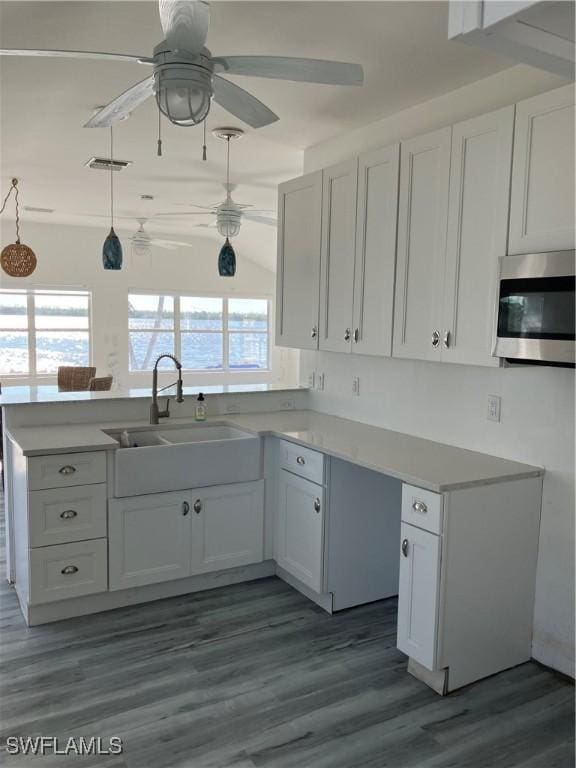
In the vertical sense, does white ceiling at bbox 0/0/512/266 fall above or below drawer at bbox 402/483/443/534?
above

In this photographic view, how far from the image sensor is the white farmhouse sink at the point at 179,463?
122 inches

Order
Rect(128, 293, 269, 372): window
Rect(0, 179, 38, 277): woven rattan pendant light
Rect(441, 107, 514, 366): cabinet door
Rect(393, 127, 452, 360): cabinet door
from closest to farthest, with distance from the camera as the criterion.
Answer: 1. Rect(441, 107, 514, 366): cabinet door
2. Rect(393, 127, 452, 360): cabinet door
3. Rect(0, 179, 38, 277): woven rattan pendant light
4. Rect(128, 293, 269, 372): window

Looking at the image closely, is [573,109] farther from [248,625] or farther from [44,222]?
[44,222]

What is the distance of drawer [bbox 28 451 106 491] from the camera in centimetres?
289

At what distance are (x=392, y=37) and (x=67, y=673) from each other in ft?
9.65

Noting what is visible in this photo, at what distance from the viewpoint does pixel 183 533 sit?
327cm

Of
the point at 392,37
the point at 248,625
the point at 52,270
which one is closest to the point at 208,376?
the point at 52,270

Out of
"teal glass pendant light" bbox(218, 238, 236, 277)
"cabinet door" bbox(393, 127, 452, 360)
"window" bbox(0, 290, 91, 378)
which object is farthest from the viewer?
"window" bbox(0, 290, 91, 378)

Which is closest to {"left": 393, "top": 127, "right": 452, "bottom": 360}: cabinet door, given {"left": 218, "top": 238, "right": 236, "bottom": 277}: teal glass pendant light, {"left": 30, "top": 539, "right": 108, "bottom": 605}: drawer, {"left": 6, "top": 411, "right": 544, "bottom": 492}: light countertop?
{"left": 6, "top": 411, "right": 544, "bottom": 492}: light countertop

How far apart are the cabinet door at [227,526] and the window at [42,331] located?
562 cm

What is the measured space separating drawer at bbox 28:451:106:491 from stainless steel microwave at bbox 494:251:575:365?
6.32 feet

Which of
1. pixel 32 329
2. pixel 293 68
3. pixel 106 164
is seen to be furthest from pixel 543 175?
pixel 32 329

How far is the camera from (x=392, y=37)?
8.21ft

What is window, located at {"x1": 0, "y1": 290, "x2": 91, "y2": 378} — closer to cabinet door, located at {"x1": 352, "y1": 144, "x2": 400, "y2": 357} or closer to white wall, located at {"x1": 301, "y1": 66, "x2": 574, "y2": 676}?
white wall, located at {"x1": 301, "y1": 66, "x2": 574, "y2": 676}
